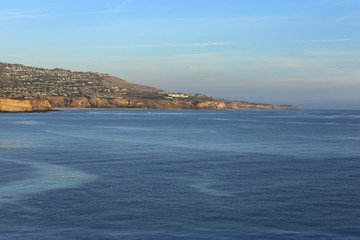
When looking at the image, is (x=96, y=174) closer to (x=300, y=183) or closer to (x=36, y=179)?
(x=36, y=179)

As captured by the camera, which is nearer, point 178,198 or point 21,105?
point 178,198

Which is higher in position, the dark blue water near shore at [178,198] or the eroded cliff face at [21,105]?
the eroded cliff face at [21,105]

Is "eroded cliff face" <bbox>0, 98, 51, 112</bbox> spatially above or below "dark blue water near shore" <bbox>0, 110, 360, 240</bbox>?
above

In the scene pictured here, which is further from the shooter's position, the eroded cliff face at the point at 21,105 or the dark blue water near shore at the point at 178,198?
the eroded cliff face at the point at 21,105

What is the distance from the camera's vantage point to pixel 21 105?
556 feet

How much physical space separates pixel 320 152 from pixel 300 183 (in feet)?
54.4

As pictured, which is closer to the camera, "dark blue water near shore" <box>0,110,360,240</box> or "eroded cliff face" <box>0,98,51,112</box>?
"dark blue water near shore" <box>0,110,360,240</box>

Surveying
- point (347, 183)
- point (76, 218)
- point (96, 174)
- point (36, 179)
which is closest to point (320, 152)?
point (347, 183)

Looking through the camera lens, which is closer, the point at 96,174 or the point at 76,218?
the point at 76,218

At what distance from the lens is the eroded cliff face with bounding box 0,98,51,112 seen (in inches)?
6419

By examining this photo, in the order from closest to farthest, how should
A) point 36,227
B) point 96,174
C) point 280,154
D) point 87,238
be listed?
1. point 87,238
2. point 36,227
3. point 96,174
4. point 280,154

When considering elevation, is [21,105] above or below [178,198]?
above

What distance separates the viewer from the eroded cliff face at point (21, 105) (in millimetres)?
163050

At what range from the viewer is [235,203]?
677 inches
